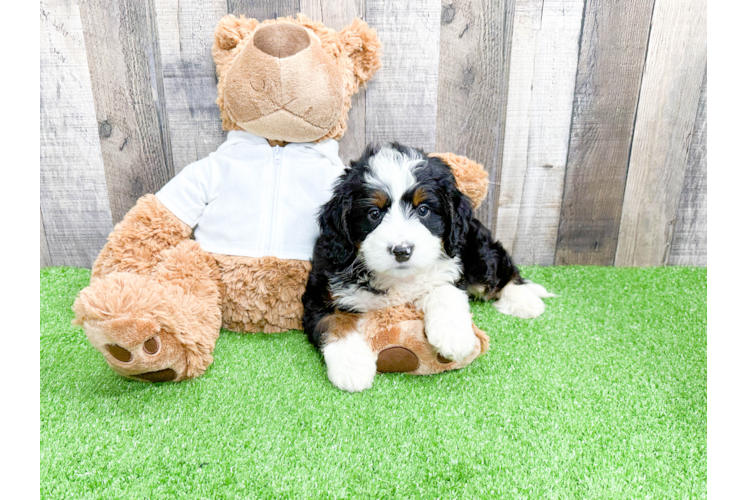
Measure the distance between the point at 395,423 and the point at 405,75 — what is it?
5.47ft

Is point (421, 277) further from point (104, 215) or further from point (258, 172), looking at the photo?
point (104, 215)

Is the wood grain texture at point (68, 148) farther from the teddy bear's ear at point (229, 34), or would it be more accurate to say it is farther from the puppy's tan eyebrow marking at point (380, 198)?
the puppy's tan eyebrow marking at point (380, 198)

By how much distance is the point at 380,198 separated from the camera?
1.63 meters

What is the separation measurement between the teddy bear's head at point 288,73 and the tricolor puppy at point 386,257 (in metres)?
0.34

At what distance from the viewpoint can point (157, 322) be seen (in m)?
1.55

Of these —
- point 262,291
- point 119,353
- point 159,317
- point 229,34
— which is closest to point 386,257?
point 262,291

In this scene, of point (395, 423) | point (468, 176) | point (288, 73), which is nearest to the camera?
point (395, 423)

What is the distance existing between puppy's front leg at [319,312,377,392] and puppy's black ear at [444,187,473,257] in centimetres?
46

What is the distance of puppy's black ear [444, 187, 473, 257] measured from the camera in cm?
175

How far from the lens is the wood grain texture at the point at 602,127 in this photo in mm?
2322

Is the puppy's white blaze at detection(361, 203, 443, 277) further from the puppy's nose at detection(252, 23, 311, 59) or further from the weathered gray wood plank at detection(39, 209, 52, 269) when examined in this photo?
the weathered gray wood plank at detection(39, 209, 52, 269)

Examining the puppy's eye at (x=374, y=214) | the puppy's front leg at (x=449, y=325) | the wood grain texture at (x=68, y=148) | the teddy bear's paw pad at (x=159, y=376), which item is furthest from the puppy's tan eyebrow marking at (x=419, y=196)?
the wood grain texture at (x=68, y=148)

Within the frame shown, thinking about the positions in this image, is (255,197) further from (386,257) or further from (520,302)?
(520,302)

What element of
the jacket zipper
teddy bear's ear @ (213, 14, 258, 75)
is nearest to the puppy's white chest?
the jacket zipper
